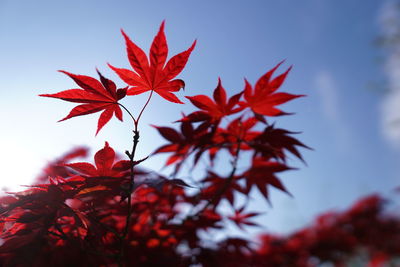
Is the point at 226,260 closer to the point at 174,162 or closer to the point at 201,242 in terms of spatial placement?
the point at 201,242

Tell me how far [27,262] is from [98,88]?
49 centimetres

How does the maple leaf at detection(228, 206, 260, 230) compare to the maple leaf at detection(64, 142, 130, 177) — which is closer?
the maple leaf at detection(64, 142, 130, 177)

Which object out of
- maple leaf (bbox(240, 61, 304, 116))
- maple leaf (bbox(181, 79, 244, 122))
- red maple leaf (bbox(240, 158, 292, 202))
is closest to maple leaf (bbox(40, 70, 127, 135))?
maple leaf (bbox(181, 79, 244, 122))

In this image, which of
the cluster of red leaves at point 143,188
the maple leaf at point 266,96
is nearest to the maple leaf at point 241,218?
the cluster of red leaves at point 143,188

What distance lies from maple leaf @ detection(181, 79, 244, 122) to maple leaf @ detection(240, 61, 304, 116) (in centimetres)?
6

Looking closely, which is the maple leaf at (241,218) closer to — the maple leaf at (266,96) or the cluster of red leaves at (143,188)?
the cluster of red leaves at (143,188)

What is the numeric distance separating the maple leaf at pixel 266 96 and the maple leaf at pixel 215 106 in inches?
2.4

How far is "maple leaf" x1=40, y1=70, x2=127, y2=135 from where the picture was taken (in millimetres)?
708

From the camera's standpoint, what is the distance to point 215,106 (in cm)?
101

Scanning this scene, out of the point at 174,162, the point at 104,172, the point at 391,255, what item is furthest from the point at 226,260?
the point at 391,255

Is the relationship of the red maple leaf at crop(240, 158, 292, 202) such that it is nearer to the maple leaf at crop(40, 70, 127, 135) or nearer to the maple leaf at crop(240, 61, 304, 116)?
the maple leaf at crop(240, 61, 304, 116)

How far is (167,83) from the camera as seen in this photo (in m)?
0.78

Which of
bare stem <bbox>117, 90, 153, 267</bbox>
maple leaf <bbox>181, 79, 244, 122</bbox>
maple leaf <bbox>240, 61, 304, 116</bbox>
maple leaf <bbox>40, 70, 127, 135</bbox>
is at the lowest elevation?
bare stem <bbox>117, 90, 153, 267</bbox>

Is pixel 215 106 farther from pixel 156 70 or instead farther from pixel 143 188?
pixel 143 188
